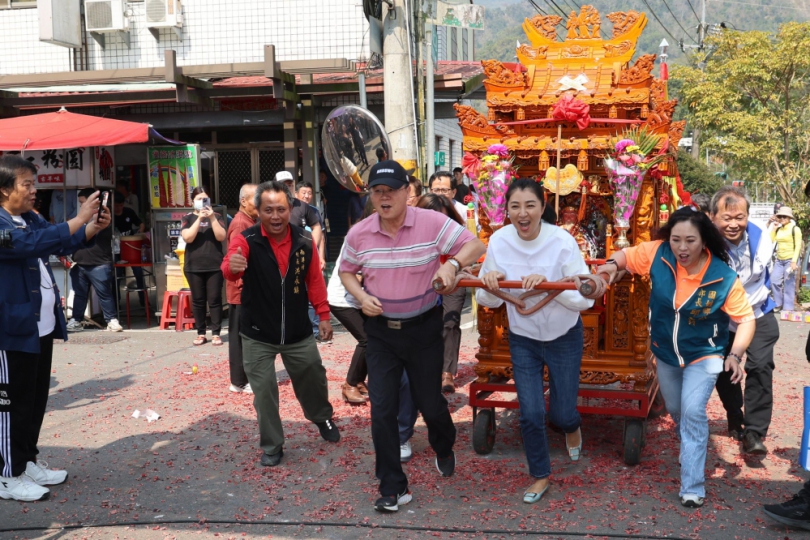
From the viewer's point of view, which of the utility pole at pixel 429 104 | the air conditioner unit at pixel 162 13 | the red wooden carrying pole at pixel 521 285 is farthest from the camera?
the air conditioner unit at pixel 162 13

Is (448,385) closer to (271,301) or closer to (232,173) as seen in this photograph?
(271,301)

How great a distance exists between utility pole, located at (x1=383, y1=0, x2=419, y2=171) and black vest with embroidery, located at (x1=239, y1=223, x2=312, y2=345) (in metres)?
4.35

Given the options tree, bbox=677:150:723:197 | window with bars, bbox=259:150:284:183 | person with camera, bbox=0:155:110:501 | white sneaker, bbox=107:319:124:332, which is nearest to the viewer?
person with camera, bbox=0:155:110:501

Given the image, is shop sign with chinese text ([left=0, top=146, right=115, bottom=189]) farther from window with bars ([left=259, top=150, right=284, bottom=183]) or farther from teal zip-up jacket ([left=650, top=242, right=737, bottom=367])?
teal zip-up jacket ([left=650, top=242, right=737, bottom=367])

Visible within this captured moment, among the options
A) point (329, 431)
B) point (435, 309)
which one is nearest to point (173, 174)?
point (329, 431)

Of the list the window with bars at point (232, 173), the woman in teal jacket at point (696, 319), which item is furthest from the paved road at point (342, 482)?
the window with bars at point (232, 173)

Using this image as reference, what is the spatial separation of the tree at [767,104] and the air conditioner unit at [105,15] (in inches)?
469

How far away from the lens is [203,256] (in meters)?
9.73

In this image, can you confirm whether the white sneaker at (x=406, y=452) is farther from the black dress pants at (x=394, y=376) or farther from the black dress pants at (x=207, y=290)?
the black dress pants at (x=207, y=290)

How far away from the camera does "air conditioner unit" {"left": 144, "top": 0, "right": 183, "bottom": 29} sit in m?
14.9

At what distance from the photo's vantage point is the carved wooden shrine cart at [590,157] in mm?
5500

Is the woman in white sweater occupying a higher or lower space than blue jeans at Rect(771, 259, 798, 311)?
higher

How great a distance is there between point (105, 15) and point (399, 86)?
316 inches

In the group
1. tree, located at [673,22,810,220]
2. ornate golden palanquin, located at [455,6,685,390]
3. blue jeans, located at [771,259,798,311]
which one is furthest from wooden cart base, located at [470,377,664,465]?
tree, located at [673,22,810,220]
